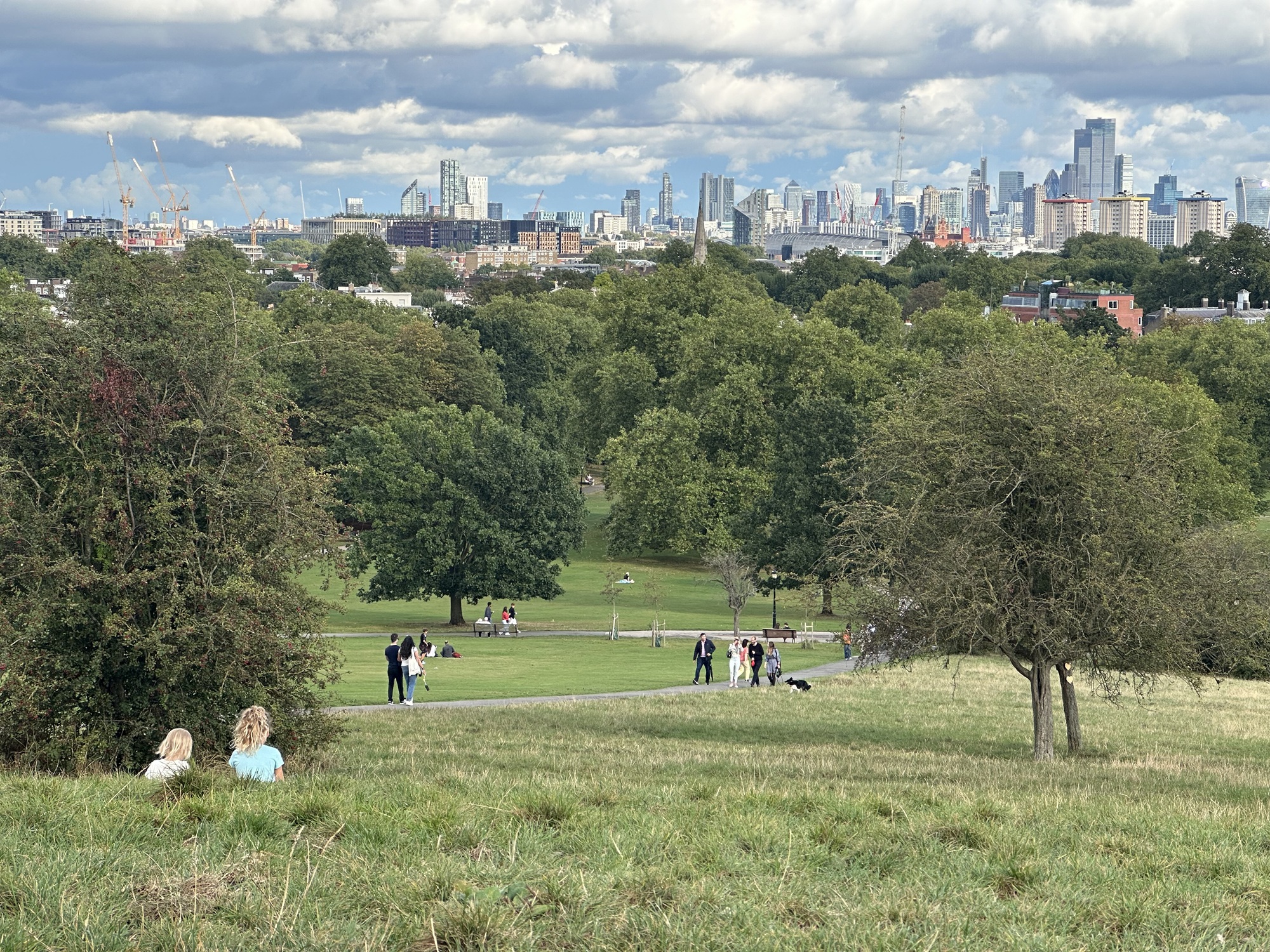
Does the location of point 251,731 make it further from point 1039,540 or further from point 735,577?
point 735,577

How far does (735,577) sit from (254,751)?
131 feet

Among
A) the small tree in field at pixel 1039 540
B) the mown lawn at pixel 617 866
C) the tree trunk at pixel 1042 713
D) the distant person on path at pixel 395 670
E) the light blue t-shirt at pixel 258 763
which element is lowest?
the distant person on path at pixel 395 670

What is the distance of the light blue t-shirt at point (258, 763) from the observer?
11.4 metres

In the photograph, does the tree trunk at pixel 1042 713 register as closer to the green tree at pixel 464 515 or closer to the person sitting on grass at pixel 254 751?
the person sitting on grass at pixel 254 751

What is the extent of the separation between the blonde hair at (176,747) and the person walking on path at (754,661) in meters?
26.0

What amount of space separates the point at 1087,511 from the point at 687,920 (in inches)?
557

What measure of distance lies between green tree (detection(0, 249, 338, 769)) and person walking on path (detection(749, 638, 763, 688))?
2162cm

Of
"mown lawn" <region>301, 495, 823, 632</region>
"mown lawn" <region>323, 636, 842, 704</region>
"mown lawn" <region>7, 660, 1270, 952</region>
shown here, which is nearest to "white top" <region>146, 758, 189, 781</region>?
"mown lawn" <region>7, 660, 1270, 952</region>

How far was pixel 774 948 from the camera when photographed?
6801 millimetres

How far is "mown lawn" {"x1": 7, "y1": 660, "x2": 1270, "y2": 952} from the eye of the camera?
22.9 ft

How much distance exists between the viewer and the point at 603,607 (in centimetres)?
6034

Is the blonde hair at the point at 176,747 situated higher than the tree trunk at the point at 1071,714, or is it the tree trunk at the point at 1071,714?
the blonde hair at the point at 176,747

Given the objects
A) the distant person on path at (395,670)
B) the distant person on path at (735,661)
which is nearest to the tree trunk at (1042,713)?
the distant person on path at (395,670)

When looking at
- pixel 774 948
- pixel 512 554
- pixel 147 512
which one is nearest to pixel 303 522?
pixel 147 512
